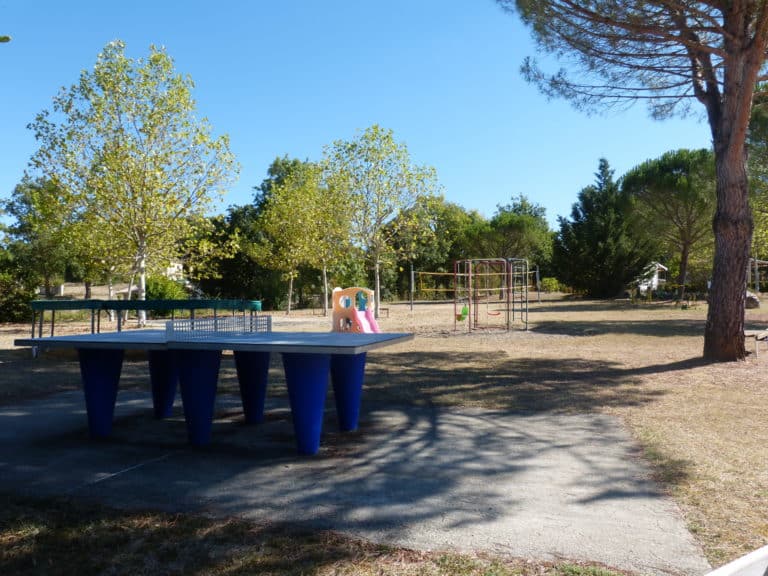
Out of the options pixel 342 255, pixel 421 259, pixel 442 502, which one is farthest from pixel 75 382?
pixel 421 259

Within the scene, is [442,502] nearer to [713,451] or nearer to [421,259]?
[713,451]

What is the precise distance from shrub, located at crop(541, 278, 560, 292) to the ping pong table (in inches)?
1629

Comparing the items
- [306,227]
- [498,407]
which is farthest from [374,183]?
[498,407]

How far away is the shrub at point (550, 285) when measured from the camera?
147 ft

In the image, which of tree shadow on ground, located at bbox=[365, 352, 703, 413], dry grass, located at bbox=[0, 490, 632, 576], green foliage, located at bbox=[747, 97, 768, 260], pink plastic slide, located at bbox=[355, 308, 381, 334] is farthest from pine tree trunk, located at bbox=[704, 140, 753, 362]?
green foliage, located at bbox=[747, 97, 768, 260]

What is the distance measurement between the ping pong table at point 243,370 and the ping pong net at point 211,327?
0.03 m

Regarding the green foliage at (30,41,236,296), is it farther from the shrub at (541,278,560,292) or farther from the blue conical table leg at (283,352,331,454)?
the shrub at (541,278,560,292)

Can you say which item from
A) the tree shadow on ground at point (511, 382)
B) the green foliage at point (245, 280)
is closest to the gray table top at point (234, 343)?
the tree shadow on ground at point (511, 382)

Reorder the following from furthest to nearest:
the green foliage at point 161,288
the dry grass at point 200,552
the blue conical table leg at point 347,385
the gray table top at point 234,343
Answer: the green foliage at point 161,288 < the blue conical table leg at point 347,385 < the gray table top at point 234,343 < the dry grass at point 200,552

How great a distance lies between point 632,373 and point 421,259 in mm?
35476

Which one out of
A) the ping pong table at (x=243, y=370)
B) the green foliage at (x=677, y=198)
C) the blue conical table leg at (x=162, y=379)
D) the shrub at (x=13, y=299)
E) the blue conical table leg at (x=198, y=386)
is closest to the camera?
the ping pong table at (x=243, y=370)

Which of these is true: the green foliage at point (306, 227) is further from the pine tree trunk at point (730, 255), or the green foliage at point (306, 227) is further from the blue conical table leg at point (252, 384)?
the blue conical table leg at point (252, 384)

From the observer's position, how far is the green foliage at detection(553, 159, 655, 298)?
3466 centimetres

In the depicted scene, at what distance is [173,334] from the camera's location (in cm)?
416
